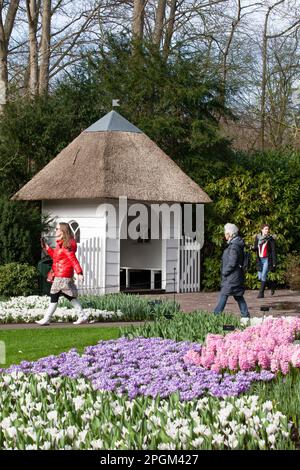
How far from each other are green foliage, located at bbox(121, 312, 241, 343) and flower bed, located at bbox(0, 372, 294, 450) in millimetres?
3379

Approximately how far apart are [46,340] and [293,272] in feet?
38.3

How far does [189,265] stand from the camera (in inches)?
880

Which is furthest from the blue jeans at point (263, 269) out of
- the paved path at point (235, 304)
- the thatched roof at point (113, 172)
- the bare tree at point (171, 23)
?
the bare tree at point (171, 23)

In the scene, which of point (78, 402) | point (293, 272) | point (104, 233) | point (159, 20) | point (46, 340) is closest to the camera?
point (78, 402)

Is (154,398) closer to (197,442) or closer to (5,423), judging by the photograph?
(5,423)

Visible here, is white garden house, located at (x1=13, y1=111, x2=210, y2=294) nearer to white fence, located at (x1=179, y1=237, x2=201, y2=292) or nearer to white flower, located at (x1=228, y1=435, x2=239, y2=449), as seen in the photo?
white fence, located at (x1=179, y1=237, x2=201, y2=292)

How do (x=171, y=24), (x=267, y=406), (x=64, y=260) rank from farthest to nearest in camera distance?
(x=171, y=24), (x=64, y=260), (x=267, y=406)

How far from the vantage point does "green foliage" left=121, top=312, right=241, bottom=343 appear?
10.5 m

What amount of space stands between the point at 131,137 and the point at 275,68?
19.4m

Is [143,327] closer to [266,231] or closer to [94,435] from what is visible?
[94,435]

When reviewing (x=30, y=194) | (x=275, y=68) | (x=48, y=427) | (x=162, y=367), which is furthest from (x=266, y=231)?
(x=275, y=68)

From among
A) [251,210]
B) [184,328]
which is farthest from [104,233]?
[184,328]

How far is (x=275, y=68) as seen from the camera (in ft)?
131

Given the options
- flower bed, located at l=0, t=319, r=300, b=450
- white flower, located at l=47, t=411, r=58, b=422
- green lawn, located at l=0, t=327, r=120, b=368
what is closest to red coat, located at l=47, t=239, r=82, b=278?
green lawn, located at l=0, t=327, r=120, b=368
